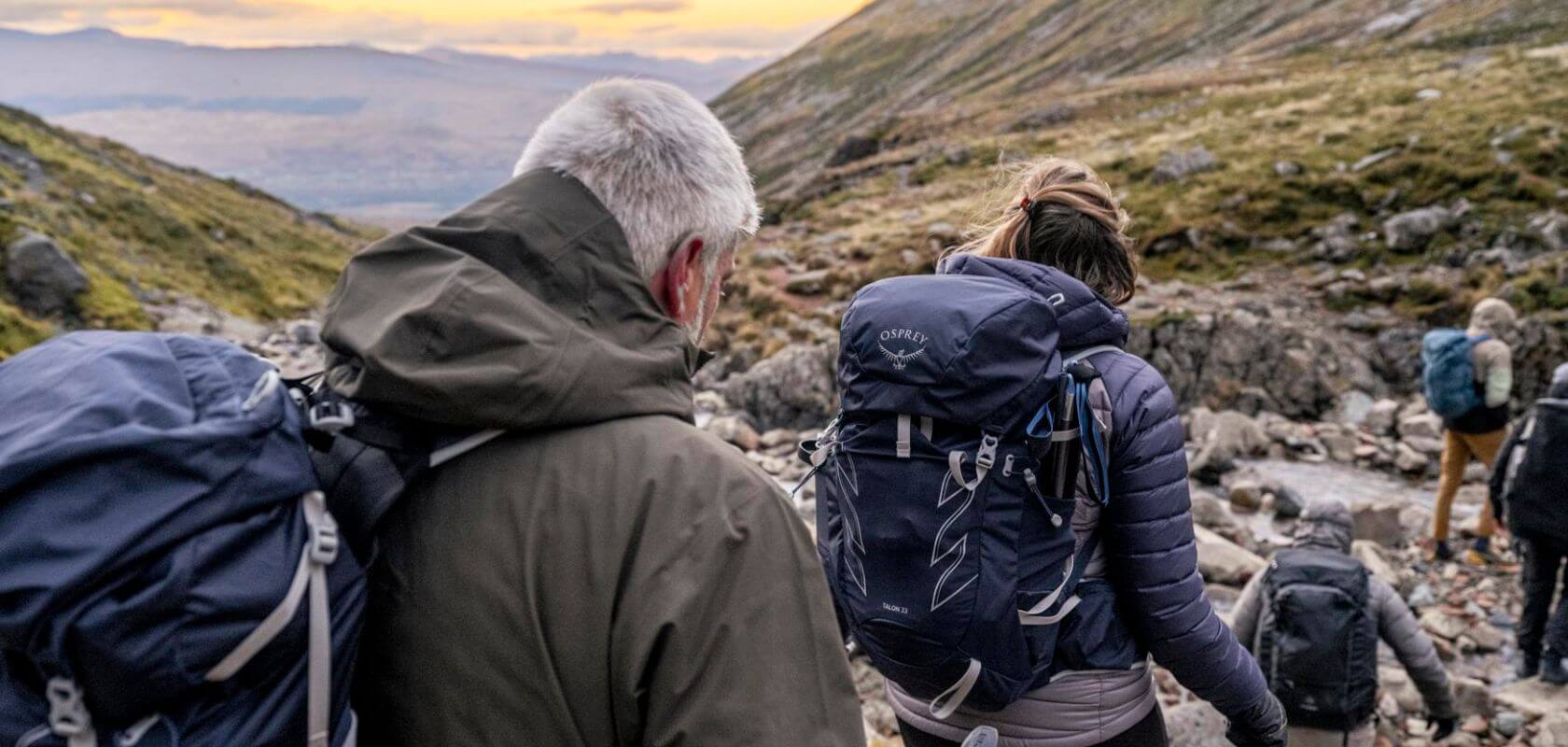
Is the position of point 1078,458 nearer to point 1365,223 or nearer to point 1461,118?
point 1365,223

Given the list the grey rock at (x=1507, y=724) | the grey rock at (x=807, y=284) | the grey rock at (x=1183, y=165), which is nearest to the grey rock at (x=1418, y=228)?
the grey rock at (x=1183, y=165)

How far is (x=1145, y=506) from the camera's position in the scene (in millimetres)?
3020

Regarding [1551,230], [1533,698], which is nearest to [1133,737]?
[1533,698]

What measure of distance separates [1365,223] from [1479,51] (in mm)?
31224

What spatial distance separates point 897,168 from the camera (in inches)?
2046

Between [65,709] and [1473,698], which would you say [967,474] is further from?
[1473,698]

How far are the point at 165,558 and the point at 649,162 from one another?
1.13 m

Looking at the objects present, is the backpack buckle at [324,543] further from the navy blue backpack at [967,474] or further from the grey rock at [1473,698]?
the grey rock at [1473,698]

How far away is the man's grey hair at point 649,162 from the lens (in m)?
2.04

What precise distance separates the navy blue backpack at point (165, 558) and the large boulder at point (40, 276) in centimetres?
2828

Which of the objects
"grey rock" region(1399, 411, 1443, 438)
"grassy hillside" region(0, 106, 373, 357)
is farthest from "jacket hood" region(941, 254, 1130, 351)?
"grassy hillside" region(0, 106, 373, 357)

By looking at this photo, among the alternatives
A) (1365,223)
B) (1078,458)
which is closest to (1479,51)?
(1365,223)

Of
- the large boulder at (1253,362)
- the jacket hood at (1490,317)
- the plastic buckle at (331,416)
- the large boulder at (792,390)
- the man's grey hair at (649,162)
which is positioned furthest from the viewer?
the large boulder at (792,390)

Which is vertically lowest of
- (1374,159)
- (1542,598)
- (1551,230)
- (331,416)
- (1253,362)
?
(1253,362)
